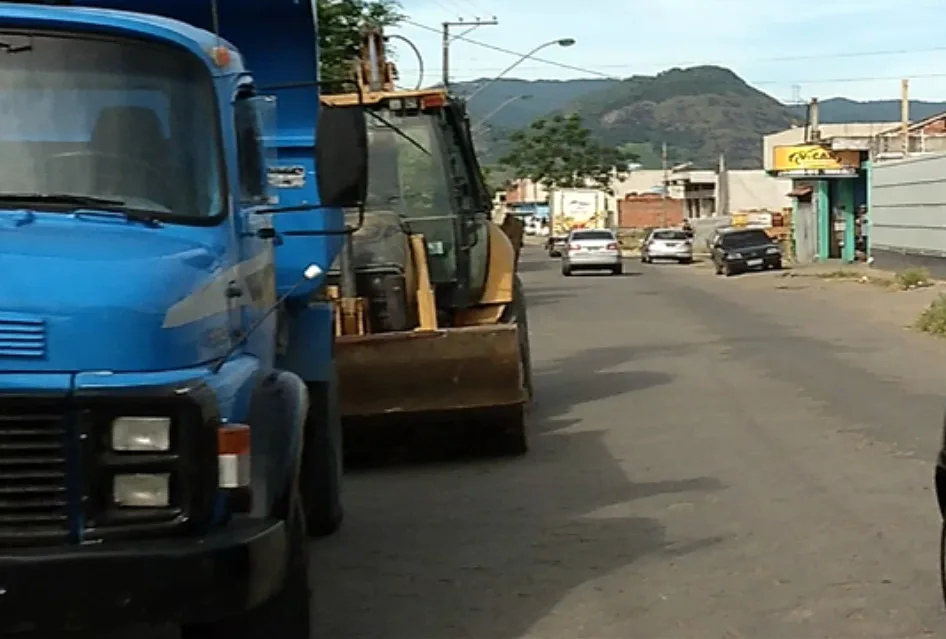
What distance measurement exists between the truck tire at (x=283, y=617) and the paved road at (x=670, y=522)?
105 centimetres

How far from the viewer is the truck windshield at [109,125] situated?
18.7ft

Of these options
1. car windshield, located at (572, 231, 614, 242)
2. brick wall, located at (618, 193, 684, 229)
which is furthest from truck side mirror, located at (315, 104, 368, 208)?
brick wall, located at (618, 193, 684, 229)

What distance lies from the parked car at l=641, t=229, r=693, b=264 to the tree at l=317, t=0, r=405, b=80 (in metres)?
30.8

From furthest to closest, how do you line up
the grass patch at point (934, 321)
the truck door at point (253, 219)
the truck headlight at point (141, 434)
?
the grass patch at point (934, 321), the truck door at point (253, 219), the truck headlight at point (141, 434)

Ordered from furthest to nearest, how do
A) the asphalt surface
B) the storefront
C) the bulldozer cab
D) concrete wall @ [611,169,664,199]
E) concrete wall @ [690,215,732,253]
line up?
concrete wall @ [611,169,664,199]
concrete wall @ [690,215,732,253]
the storefront
the bulldozer cab
the asphalt surface

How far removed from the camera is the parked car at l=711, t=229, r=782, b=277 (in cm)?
4931

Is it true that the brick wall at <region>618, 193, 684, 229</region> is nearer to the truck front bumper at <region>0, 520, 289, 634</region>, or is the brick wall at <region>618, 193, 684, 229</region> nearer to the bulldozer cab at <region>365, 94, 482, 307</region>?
the bulldozer cab at <region>365, 94, 482, 307</region>

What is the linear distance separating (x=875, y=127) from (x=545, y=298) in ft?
144

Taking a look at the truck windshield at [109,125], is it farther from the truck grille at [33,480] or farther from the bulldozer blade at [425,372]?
the bulldozer blade at [425,372]

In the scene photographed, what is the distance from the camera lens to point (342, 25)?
2895 centimetres

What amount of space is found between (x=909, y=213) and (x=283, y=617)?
1582 inches

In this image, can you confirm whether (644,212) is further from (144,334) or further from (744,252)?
(144,334)

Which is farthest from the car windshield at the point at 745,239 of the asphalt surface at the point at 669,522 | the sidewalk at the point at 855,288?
the asphalt surface at the point at 669,522

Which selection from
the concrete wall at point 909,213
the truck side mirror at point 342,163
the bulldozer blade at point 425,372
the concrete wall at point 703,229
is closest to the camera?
the truck side mirror at point 342,163
